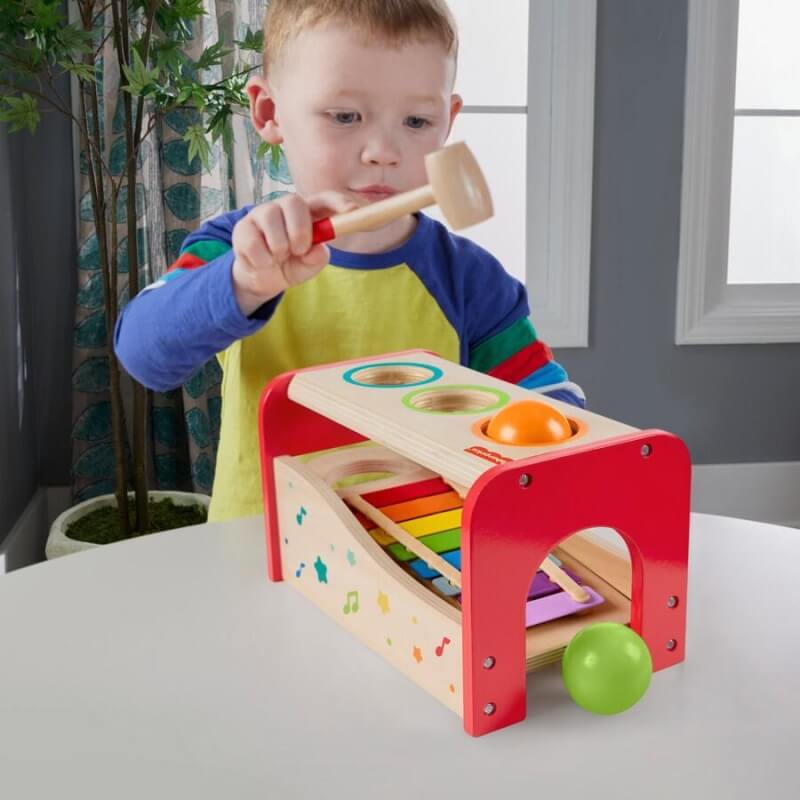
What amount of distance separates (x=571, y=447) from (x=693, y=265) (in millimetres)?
1886

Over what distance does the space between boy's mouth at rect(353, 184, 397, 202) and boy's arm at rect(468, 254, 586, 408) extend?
215 millimetres

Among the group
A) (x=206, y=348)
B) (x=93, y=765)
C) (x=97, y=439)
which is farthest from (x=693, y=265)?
(x=93, y=765)

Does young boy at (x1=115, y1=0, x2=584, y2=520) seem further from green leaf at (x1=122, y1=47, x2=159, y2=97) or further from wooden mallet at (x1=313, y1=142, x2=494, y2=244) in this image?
green leaf at (x1=122, y1=47, x2=159, y2=97)

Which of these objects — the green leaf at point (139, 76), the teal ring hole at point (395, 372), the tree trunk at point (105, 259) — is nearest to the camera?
the teal ring hole at point (395, 372)

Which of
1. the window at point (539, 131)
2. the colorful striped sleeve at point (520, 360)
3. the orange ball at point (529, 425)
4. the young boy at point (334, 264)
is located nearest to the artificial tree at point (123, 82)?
the window at point (539, 131)

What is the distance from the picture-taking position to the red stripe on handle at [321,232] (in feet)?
2.23

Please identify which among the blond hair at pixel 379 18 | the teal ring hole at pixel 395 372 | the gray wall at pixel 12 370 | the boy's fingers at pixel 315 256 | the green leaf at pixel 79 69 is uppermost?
the green leaf at pixel 79 69

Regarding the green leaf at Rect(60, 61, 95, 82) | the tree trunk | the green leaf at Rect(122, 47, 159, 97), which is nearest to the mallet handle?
the green leaf at Rect(122, 47, 159, 97)

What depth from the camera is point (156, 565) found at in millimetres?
792

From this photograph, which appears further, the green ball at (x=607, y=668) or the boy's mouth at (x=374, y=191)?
the boy's mouth at (x=374, y=191)

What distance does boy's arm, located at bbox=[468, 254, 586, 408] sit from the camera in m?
1.08

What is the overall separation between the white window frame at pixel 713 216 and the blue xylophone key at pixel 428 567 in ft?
5.93

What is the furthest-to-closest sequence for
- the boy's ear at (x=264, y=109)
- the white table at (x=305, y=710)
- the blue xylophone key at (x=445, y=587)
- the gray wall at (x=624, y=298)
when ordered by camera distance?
the gray wall at (x=624, y=298) → the boy's ear at (x=264, y=109) → the blue xylophone key at (x=445, y=587) → the white table at (x=305, y=710)

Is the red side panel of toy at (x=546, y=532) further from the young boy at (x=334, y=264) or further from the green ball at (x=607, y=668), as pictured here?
the young boy at (x=334, y=264)
